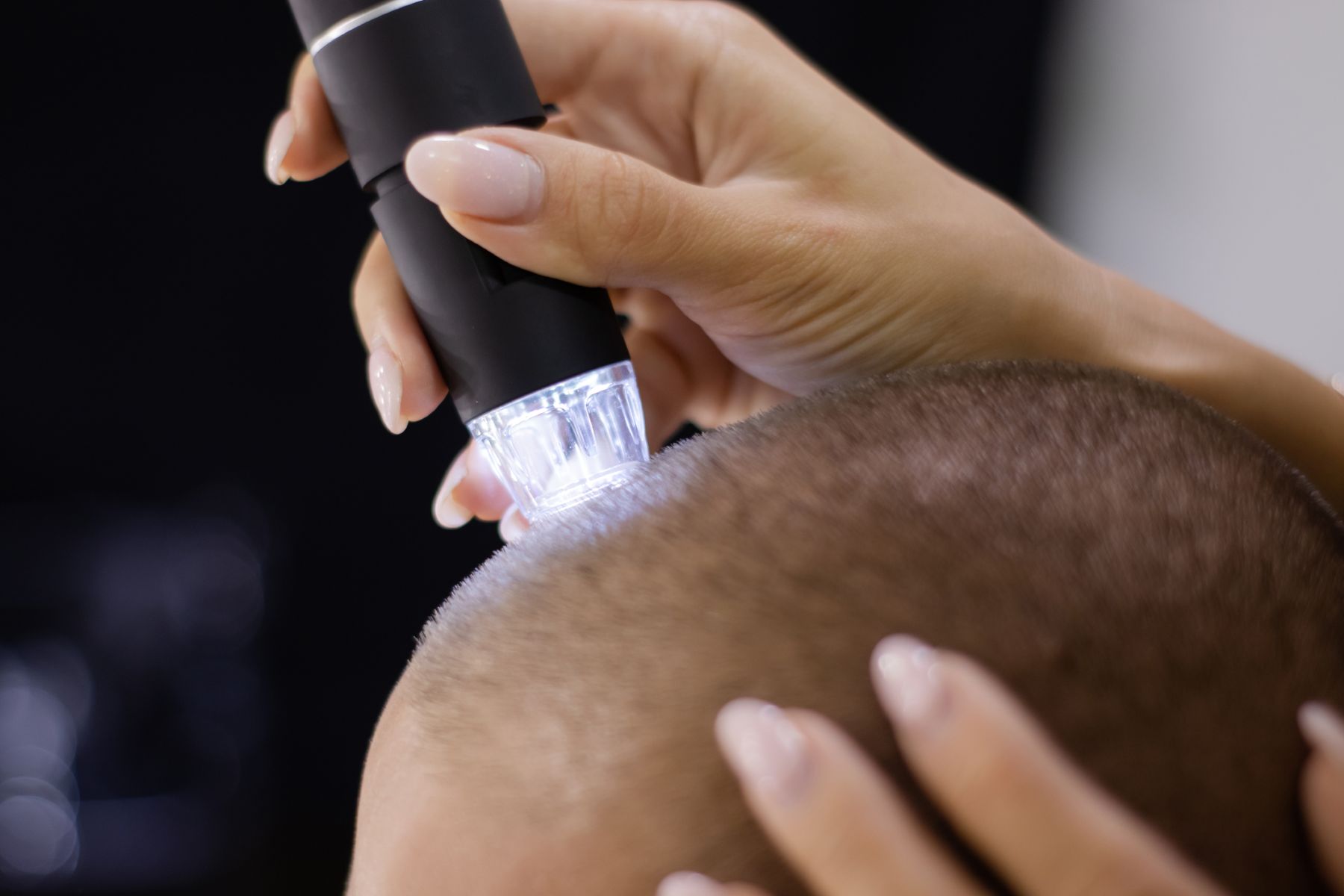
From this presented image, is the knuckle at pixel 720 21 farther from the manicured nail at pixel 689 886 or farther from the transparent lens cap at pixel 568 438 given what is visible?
the manicured nail at pixel 689 886

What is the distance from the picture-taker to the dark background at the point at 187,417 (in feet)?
4.50

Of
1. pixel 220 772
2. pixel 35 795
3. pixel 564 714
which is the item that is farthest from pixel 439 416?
pixel 564 714

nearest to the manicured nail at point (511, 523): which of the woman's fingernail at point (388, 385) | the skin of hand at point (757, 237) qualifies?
the skin of hand at point (757, 237)

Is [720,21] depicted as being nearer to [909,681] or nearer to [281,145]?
[281,145]

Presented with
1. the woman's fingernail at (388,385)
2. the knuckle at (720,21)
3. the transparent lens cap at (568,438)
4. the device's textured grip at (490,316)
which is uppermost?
the knuckle at (720,21)

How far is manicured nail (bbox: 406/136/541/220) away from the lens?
43cm

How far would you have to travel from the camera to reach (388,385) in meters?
0.57

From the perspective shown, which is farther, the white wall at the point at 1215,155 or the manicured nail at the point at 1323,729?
the white wall at the point at 1215,155

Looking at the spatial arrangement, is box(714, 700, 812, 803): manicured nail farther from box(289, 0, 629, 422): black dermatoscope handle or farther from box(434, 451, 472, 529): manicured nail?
box(434, 451, 472, 529): manicured nail

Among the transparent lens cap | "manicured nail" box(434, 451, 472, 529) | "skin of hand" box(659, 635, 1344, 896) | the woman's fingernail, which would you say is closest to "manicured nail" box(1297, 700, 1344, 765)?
"skin of hand" box(659, 635, 1344, 896)

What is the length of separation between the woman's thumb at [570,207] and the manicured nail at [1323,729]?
319mm

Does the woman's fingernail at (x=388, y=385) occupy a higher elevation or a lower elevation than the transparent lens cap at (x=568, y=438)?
higher

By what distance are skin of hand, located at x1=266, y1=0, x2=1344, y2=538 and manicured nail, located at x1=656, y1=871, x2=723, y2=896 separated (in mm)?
255

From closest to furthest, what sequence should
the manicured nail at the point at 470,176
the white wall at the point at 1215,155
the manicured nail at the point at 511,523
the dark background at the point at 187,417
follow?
the manicured nail at the point at 470,176 < the manicured nail at the point at 511,523 < the white wall at the point at 1215,155 < the dark background at the point at 187,417
